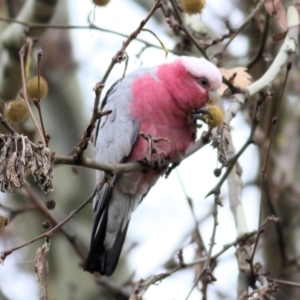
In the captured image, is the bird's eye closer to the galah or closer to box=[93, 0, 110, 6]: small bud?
the galah

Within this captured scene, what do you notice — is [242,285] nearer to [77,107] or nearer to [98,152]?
[98,152]

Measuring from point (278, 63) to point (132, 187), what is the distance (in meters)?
1.08

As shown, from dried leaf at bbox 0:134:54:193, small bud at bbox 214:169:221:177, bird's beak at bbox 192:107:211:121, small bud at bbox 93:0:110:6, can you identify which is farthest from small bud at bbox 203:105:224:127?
dried leaf at bbox 0:134:54:193

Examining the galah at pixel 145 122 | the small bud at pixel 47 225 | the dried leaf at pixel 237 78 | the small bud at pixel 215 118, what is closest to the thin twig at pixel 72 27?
the galah at pixel 145 122

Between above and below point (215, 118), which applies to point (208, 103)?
above

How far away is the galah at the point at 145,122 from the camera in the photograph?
3225mm

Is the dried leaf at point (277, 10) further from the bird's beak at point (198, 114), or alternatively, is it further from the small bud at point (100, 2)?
the small bud at point (100, 2)

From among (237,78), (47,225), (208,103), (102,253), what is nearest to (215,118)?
(208,103)

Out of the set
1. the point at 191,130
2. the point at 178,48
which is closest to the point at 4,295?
the point at 191,130

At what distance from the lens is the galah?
10.6 feet

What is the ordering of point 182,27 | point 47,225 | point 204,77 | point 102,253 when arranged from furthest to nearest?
point 102,253, point 204,77, point 182,27, point 47,225

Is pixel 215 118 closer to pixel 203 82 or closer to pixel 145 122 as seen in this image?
pixel 203 82

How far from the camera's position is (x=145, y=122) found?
329 cm

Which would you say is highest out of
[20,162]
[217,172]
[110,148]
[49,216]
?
[110,148]
